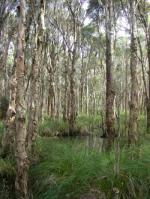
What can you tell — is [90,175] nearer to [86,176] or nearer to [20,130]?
[86,176]

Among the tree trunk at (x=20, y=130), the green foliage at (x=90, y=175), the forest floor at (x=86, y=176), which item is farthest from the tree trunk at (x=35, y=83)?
the tree trunk at (x=20, y=130)

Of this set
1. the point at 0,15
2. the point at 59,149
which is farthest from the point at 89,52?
the point at 59,149

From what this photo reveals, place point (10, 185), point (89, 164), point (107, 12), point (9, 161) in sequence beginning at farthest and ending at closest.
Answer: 1. point (107, 12)
2. point (9, 161)
3. point (10, 185)
4. point (89, 164)

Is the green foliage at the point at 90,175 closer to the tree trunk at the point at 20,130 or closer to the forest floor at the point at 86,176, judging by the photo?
the forest floor at the point at 86,176

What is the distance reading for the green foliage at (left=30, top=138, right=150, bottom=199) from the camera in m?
6.67

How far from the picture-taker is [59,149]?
952 centimetres

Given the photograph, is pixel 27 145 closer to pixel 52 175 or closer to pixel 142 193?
pixel 52 175

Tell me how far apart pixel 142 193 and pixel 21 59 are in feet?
10.4

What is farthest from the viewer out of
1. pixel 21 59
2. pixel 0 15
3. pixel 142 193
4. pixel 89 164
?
pixel 0 15

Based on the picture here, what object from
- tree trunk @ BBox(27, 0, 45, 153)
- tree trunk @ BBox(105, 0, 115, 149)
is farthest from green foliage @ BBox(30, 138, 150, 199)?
tree trunk @ BBox(105, 0, 115, 149)

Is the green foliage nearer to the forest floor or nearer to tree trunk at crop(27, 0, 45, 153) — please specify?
the forest floor

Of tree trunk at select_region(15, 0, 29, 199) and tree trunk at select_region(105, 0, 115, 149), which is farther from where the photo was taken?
tree trunk at select_region(105, 0, 115, 149)

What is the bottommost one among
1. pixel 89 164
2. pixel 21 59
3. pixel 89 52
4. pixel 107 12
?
pixel 89 164

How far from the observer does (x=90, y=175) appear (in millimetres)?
7102
